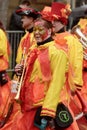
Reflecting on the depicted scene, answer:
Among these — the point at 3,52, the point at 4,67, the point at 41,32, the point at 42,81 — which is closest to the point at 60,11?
the point at 41,32

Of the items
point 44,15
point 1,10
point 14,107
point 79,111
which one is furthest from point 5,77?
point 1,10

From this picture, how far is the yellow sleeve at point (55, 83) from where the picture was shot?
22.3 feet

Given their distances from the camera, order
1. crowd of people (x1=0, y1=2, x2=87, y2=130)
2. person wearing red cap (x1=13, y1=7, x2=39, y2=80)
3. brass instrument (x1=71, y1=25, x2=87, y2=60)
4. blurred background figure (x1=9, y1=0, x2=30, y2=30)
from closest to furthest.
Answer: crowd of people (x1=0, y1=2, x2=87, y2=130)
brass instrument (x1=71, y1=25, x2=87, y2=60)
person wearing red cap (x1=13, y1=7, x2=39, y2=80)
blurred background figure (x1=9, y1=0, x2=30, y2=30)

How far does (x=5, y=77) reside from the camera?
988 centimetres

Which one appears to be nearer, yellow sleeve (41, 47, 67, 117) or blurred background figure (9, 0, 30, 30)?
yellow sleeve (41, 47, 67, 117)

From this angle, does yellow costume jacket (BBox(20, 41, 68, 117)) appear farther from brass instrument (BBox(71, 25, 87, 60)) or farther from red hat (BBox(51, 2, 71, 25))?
brass instrument (BBox(71, 25, 87, 60))

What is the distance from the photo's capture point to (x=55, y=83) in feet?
22.6

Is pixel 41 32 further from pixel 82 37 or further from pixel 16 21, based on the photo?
pixel 16 21

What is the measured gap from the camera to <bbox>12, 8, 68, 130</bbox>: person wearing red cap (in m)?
6.88

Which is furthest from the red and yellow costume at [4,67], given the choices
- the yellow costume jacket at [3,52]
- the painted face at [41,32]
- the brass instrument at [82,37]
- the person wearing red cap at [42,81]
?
the painted face at [41,32]

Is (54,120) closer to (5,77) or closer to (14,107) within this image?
(14,107)

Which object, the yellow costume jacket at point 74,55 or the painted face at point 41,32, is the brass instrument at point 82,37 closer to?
the yellow costume jacket at point 74,55

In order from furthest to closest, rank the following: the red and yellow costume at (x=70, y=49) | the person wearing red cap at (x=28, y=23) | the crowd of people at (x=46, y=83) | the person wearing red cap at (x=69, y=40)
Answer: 1. the person wearing red cap at (x=28, y=23)
2. the person wearing red cap at (x=69, y=40)
3. the red and yellow costume at (x=70, y=49)
4. the crowd of people at (x=46, y=83)

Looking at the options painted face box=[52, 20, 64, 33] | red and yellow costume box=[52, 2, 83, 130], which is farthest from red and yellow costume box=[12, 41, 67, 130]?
painted face box=[52, 20, 64, 33]
